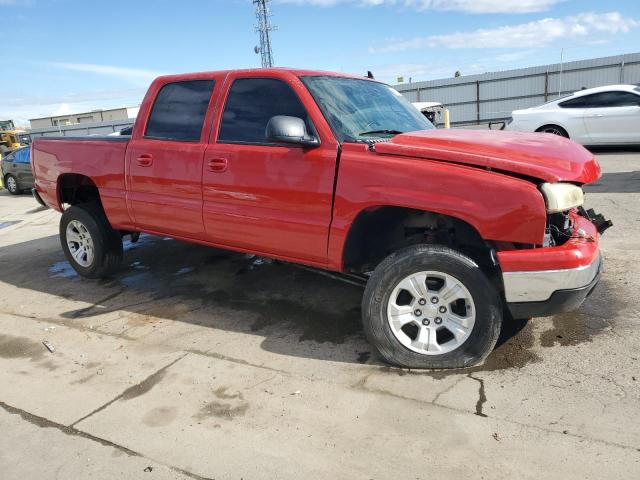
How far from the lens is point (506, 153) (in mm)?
3078

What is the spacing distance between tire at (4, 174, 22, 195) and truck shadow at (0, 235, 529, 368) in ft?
34.7

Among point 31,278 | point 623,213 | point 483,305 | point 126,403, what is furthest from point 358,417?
point 623,213

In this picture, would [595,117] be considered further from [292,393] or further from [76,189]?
[292,393]

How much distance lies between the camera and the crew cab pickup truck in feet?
9.69

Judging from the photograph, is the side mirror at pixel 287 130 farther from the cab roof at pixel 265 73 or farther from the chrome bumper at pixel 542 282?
the chrome bumper at pixel 542 282

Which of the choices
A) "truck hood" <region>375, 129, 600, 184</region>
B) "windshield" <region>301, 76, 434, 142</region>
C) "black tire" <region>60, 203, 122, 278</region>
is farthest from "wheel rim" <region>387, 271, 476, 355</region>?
"black tire" <region>60, 203, 122, 278</region>

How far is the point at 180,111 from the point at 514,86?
22331 millimetres

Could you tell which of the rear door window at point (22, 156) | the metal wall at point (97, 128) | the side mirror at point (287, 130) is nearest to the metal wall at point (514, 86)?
the rear door window at point (22, 156)

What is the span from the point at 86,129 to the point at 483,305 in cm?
4026

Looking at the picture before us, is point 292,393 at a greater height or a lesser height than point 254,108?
lesser

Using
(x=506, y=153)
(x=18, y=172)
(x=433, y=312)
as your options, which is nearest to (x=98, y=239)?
(x=433, y=312)

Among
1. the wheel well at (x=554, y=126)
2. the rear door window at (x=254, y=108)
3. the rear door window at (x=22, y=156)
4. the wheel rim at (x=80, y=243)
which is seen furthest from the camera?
the rear door window at (x=22, y=156)

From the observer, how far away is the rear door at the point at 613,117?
427 inches

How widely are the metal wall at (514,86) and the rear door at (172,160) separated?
21.8m
